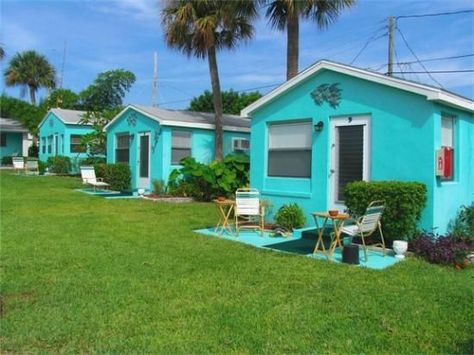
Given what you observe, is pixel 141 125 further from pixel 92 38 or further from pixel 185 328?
pixel 185 328

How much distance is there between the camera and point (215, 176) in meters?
14.9

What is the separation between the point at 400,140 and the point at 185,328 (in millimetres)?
5676

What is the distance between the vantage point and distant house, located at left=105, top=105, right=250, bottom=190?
16172 mm

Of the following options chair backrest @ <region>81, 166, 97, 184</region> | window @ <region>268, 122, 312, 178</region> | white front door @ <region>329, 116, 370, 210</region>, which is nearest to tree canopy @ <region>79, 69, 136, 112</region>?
chair backrest @ <region>81, 166, 97, 184</region>

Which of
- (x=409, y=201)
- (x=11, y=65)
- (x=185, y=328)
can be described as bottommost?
(x=185, y=328)

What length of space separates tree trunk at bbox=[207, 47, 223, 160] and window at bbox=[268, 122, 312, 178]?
6.38 meters

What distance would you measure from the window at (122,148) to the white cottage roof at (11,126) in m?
21.8

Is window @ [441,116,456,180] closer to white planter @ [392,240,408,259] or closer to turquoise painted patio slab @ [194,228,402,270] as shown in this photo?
white planter @ [392,240,408,259]

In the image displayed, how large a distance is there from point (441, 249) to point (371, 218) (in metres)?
1.13

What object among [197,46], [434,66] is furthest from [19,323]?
[434,66]

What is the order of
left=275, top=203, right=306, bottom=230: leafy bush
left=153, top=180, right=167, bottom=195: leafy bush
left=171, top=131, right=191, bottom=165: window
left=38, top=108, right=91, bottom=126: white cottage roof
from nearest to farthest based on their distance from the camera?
left=275, top=203, right=306, bottom=230: leafy bush, left=153, top=180, right=167, bottom=195: leafy bush, left=171, top=131, right=191, bottom=165: window, left=38, top=108, right=91, bottom=126: white cottage roof

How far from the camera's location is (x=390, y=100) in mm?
8328

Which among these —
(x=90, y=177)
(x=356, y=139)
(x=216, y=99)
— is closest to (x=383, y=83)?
(x=356, y=139)

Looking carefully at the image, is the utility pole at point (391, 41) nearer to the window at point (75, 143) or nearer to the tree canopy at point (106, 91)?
the window at point (75, 143)
